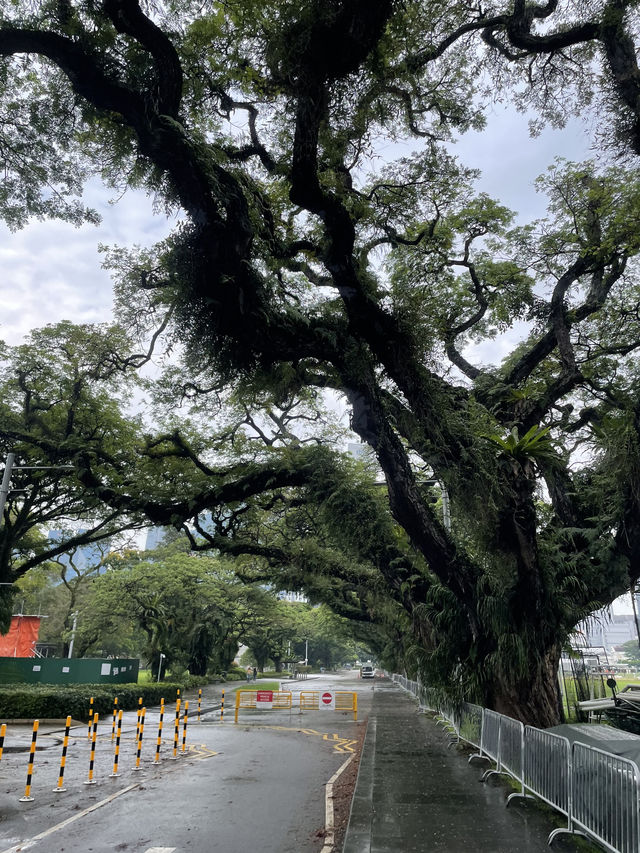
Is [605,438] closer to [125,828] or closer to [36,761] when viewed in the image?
[125,828]

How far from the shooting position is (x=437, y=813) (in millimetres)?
5984

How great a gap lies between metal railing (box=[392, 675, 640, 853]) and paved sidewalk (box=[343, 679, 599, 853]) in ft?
0.77

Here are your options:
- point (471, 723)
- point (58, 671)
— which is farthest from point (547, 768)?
point (58, 671)

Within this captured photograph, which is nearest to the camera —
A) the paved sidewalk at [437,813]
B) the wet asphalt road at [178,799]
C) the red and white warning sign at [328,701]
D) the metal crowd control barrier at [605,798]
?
the metal crowd control barrier at [605,798]

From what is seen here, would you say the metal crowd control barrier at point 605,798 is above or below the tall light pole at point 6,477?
below

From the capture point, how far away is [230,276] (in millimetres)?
7258

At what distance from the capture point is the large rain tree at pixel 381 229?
6.34m

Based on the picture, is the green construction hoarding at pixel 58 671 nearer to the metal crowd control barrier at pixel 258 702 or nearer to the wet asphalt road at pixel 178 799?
the metal crowd control barrier at pixel 258 702

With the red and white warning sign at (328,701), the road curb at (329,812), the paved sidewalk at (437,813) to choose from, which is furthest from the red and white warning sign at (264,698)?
the paved sidewalk at (437,813)

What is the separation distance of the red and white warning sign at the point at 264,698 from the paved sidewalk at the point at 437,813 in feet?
37.7

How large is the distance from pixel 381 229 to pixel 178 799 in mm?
9728

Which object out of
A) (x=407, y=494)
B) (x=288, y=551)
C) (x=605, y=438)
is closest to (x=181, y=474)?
(x=288, y=551)

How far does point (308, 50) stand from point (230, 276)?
264 centimetres

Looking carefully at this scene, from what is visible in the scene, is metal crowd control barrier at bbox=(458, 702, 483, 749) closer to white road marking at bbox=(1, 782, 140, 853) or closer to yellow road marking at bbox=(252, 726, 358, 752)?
yellow road marking at bbox=(252, 726, 358, 752)
